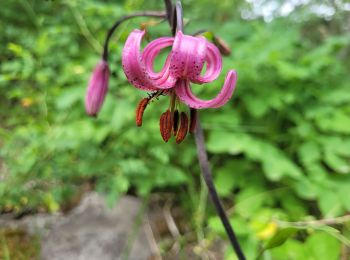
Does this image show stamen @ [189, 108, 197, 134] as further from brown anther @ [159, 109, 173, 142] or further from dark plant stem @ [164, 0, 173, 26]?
dark plant stem @ [164, 0, 173, 26]

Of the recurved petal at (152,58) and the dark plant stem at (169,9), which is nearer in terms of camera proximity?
the recurved petal at (152,58)

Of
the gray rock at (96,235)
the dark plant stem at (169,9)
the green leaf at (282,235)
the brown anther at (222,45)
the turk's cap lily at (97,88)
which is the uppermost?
the dark plant stem at (169,9)

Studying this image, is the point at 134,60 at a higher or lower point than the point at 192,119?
higher

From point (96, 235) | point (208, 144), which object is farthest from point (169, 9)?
point (96, 235)

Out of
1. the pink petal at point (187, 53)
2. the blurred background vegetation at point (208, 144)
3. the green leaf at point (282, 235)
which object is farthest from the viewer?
the blurred background vegetation at point (208, 144)

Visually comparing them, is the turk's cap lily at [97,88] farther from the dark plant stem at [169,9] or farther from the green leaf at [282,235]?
the green leaf at [282,235]

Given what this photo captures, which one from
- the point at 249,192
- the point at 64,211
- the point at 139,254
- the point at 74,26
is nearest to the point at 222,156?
the point at 249,192

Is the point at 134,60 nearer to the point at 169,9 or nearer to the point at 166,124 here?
the point at 166,124

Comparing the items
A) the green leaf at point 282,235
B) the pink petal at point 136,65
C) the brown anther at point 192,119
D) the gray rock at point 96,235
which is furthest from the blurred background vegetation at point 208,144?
the pink petal at point 136,65
